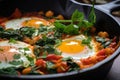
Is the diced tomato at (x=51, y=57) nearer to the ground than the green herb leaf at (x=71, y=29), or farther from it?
nearer to the ground

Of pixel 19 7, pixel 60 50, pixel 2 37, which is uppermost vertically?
pixel 19 7

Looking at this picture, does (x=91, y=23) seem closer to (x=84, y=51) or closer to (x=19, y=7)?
(x=84, y=51)

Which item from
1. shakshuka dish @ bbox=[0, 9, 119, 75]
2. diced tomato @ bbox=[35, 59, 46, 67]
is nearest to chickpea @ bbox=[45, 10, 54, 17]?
shakshuka dish @ bbox=[0, 9, 119, 75]

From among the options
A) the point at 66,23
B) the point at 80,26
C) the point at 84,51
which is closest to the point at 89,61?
the point at 84,51

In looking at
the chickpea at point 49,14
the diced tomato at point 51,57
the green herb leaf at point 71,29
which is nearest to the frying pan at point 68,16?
the chickpea at point 49,14

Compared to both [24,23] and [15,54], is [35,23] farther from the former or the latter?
[15,54]

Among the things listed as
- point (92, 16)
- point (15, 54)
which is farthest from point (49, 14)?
point (15, 54)

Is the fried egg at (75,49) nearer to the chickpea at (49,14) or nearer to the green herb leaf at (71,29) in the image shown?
the green herb leaf at (71,29)
